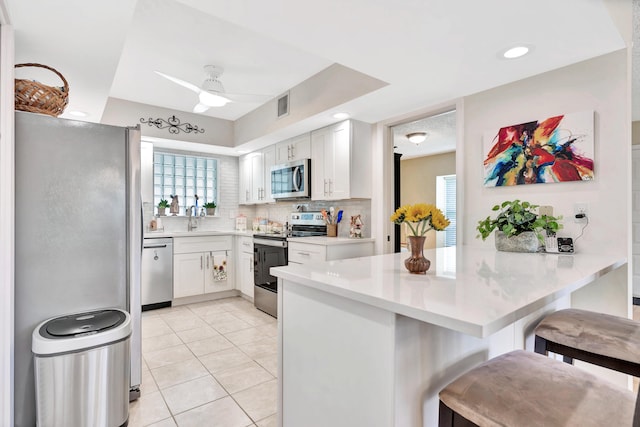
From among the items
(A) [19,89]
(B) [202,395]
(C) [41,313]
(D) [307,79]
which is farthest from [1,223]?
(D) [307,79]

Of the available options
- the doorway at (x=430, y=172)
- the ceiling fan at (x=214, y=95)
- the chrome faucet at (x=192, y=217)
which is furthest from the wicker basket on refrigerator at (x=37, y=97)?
the doorway at (x=430, y=172)

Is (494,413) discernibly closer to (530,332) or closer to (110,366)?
(530,332)

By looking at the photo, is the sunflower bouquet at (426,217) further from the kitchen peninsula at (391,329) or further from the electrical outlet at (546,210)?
the electrical outlet at (546,210)

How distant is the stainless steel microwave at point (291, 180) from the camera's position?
12.4ft

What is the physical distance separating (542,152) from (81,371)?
304 centimetres

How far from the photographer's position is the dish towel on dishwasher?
14.6 ft

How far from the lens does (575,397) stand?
0.95 meters

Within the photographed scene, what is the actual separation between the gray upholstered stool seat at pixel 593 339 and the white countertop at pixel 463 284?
0.78ft

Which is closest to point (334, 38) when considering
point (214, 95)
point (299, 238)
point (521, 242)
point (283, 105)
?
point (214, 95)

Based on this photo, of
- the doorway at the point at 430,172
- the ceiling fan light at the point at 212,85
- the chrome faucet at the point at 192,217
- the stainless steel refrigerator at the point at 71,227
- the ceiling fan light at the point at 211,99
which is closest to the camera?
the stainless steel refrigerator at the point at 71,227

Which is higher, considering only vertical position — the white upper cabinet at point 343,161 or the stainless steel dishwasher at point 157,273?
the white upper cabinet at point 343,161

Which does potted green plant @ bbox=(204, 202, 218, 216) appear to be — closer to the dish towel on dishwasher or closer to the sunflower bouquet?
the dish towel on dishwasher

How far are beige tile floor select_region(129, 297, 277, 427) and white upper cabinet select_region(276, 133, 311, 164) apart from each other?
1.94 meters

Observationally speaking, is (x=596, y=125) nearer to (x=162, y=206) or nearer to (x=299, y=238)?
(x=299, y=238)
